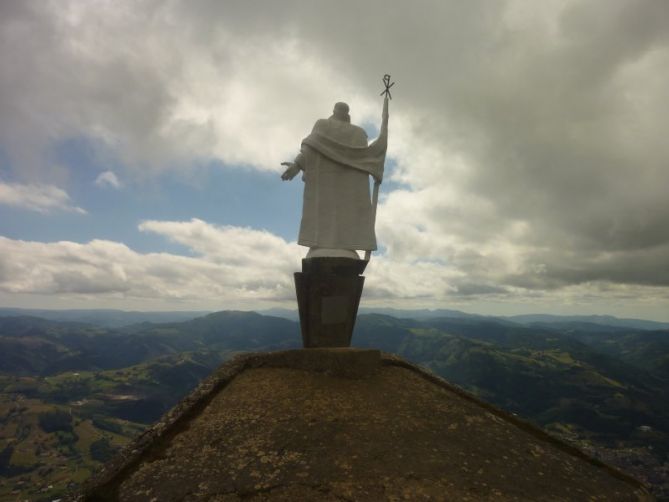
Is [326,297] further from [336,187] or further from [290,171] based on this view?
[290,171]

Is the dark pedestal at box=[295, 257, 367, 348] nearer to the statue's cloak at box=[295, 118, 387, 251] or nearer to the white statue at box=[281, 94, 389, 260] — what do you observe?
the white statue at box=[281, 94, 389, 260]

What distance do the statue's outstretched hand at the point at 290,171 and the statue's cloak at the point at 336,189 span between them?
0.16 meters

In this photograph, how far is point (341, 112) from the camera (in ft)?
39.2

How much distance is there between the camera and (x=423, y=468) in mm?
4734

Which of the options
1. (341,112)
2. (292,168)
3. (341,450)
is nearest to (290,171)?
(292,168)

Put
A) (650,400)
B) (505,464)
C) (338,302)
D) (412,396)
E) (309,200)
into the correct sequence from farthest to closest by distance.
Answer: (650,400), (309,200), (338,302), (412,396), (505,464)

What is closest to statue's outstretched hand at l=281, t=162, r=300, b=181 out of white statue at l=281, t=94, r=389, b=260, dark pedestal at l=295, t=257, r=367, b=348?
white statue at l=281, t=94, r=389, b=260

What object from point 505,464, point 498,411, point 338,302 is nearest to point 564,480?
point 505,464

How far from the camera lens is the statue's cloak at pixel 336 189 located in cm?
1133

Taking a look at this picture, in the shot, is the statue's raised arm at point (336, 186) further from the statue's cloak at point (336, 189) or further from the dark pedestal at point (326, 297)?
the dark pedestal at point (326, 297)

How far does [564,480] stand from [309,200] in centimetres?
872

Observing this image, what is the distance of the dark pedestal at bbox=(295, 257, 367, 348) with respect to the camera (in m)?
10.4

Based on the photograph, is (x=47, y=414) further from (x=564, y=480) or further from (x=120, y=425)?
(x=564, y=480)

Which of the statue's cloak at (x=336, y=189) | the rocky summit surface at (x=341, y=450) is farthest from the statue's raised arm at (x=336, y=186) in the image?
the rocky summit surface at (x=341, y=450)
